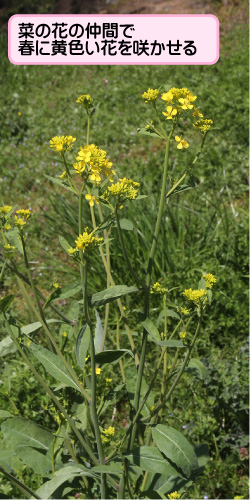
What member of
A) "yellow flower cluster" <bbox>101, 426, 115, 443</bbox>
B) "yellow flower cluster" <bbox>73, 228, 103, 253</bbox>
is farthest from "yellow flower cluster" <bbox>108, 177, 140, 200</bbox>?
"yellow flower cluster" <bbox>101, 426, 115, 443</bbox>

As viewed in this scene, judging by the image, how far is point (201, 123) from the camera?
54.0 inches

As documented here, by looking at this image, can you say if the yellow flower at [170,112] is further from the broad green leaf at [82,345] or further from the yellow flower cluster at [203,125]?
the broad green leaf at [82,345]

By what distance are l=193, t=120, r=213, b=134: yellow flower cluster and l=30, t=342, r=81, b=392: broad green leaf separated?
2.28 ft

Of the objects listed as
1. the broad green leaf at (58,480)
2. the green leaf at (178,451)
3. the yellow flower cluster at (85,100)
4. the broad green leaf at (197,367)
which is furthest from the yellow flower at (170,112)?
the broad green leaf at (58,480)

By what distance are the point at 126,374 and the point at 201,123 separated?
858 millimetres

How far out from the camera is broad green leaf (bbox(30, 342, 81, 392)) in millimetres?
1332

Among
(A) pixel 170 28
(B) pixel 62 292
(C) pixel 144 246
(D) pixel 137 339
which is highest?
(A) pixel 170 28

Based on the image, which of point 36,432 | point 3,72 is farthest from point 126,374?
point 3,72

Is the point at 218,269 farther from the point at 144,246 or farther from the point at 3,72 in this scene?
the point at 3,72

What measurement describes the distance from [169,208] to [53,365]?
1.82 meters

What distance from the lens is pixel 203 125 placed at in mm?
1364

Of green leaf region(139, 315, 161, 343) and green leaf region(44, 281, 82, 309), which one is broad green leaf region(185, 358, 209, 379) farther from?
green leaf region(44, 281, 82, 309)

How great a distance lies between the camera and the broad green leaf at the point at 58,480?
129cm

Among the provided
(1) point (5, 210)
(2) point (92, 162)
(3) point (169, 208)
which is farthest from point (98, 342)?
(3) point (169, 208)
